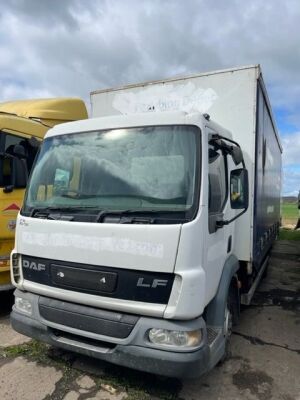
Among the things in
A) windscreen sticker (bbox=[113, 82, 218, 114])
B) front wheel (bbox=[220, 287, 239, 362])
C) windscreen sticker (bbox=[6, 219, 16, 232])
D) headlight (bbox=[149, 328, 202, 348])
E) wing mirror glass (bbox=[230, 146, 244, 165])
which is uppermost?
windscreen sticker (bbox=[113, 82, 218, 114])

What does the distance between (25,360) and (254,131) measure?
133 inches

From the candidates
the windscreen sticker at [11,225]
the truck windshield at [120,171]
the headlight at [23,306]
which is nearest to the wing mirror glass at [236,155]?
the truck windshield at [120,171]

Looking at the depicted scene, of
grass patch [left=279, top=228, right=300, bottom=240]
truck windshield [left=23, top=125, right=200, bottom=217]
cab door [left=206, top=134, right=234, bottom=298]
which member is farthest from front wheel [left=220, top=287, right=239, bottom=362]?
grass patch [left=279, top=228, right=300, bottom=240]

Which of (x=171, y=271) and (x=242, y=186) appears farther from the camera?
(x=242, y=186)

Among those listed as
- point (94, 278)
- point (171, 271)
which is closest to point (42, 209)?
point (94, 278)

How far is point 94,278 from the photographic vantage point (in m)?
3.03

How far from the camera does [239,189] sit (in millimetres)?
3732

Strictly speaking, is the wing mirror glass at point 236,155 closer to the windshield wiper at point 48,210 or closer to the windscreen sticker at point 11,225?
the windshield wiper at point 48,210

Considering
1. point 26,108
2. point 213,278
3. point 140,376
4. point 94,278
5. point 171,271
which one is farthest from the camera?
point 26,108

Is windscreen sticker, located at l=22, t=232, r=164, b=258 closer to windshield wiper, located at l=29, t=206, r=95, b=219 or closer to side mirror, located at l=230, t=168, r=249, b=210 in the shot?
windshield wiper, located at l=29, t=206, r=95, b=219

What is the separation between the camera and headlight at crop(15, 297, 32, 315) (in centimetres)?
343

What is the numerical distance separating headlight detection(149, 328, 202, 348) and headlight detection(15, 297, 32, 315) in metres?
1.26

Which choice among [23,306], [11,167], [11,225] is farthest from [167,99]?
[23,306]

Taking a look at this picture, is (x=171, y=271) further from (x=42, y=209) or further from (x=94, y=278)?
(x=42, y=209)
